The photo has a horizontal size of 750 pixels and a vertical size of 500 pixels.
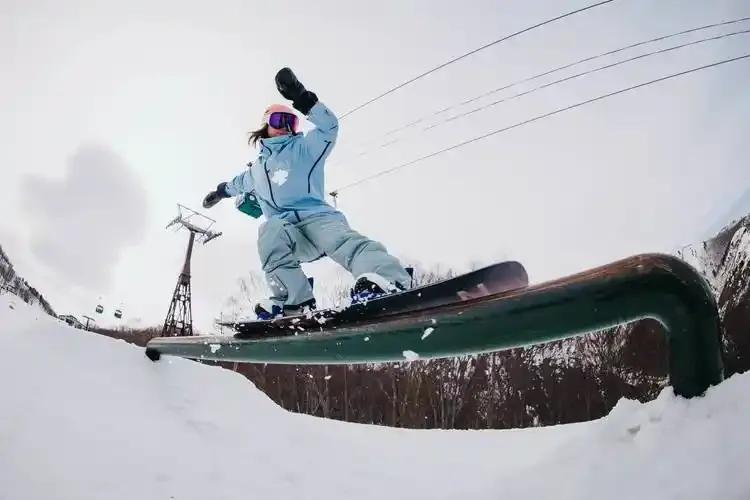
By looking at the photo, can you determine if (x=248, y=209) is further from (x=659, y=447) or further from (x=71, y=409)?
(x=659, y=447)

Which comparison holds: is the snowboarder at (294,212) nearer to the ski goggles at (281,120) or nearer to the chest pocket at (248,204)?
the ski goggles at (281,120)

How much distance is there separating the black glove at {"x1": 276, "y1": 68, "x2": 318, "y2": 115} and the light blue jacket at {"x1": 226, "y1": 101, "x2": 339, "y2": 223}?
0.79ft

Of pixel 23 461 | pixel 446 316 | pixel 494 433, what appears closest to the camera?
pixel 446 316

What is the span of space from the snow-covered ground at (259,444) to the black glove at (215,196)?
1274 millimetres

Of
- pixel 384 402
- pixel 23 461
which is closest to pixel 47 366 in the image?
pixel 23 461

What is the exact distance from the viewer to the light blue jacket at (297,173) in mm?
2627

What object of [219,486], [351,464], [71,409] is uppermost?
[71,409]

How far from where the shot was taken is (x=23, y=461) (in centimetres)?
161

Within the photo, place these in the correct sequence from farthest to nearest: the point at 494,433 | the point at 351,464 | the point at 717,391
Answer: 1. the point at 494,433
2. the point at 351,464
3. the point at 717,391

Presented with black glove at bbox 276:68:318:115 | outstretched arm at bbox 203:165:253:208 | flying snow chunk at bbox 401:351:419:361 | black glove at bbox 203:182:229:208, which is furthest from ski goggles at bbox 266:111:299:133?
flying snow chunk at bbox 401:351:419:361

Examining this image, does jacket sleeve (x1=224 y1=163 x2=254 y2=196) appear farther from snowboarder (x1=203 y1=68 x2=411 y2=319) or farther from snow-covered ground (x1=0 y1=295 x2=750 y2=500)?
snow-covered ground (x1=0 y1=295 x2=750 y2=500)

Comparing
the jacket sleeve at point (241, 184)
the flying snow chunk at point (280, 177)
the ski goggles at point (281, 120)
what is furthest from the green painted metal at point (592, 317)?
the jacket sleeve at point (241, 184)

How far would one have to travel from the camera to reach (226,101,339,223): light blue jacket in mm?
2627

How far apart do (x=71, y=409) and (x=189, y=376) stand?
848 millimetres
